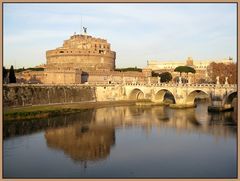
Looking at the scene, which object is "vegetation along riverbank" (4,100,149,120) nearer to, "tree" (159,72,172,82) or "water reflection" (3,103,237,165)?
"water reflection" (3,103,237,165)

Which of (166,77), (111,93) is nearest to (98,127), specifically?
(111,93)

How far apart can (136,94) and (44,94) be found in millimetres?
9875

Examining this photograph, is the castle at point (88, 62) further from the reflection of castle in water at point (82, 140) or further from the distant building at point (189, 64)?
the reflection of castle in water at point (82, 140)

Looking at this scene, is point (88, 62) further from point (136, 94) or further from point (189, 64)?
point (189, 64)

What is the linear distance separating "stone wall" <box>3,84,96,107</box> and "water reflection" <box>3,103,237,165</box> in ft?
9.39

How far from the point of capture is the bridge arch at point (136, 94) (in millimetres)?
29634

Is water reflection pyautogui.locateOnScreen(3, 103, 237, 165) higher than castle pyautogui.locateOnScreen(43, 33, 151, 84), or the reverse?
castle pyautogui.locateOnScreen(43, 33, 151, 84)

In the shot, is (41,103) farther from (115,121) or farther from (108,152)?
(108,152)

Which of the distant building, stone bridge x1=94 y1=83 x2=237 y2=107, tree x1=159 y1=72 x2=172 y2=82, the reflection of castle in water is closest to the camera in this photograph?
the reflection of castle in water

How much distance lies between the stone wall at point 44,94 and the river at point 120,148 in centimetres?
303

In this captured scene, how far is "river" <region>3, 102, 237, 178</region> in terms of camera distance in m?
9.61

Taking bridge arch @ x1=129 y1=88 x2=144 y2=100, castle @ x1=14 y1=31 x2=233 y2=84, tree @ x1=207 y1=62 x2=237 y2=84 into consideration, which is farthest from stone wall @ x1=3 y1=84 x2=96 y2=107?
tree @ x1=207 y1=62 x2=237 y2=84

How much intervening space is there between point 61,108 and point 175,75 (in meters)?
27.7

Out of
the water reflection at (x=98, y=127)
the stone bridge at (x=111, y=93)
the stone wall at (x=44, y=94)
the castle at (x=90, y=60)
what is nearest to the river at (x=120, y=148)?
the water reflection at (x=98, y=127)
